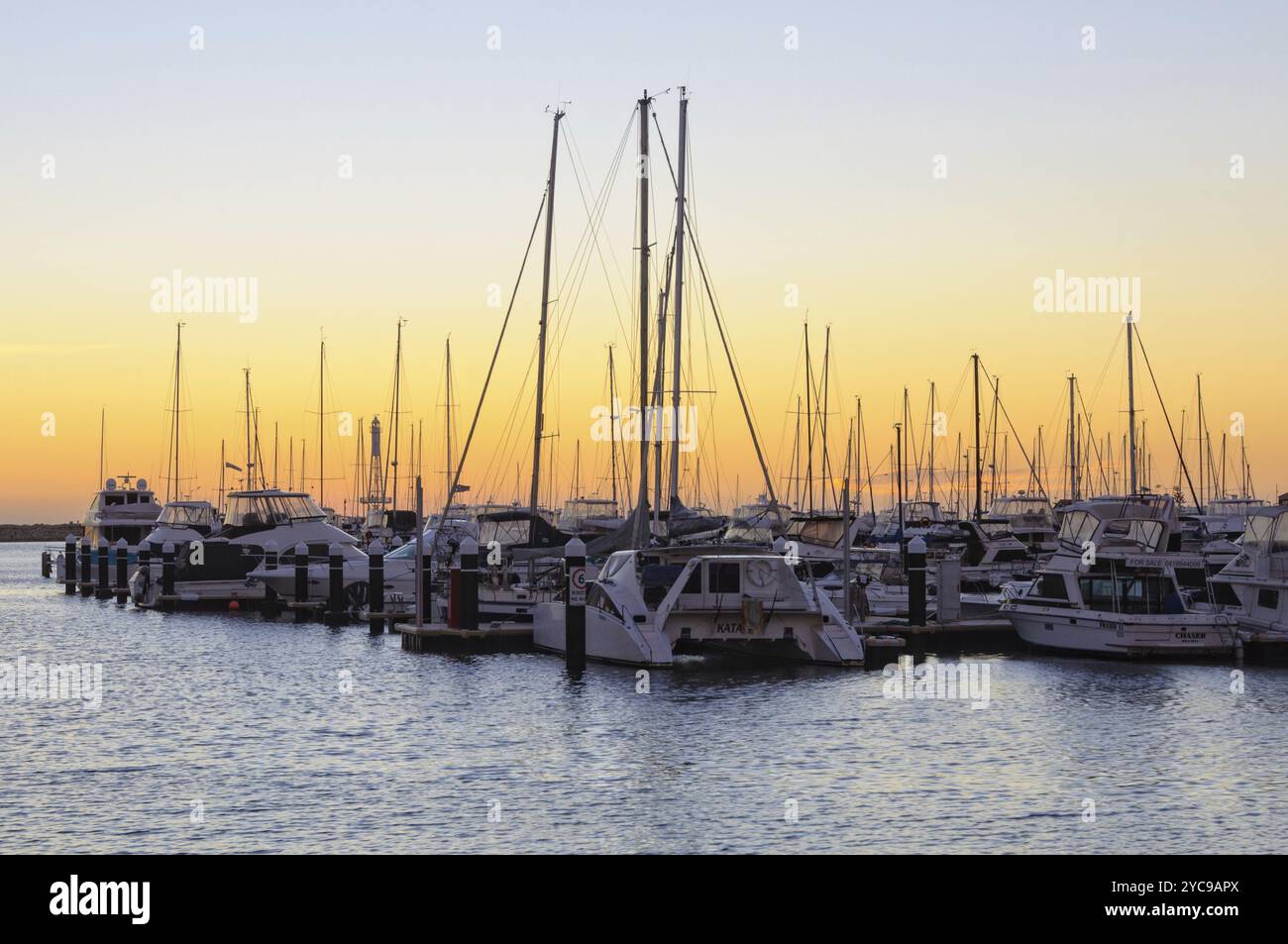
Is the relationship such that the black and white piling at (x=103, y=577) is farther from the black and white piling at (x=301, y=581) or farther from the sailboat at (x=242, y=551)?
the black and white piling at (x=301, y=581)

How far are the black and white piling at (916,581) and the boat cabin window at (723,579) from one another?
7.18m

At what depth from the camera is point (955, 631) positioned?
120 ft

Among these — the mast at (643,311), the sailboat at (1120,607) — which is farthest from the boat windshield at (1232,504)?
the mast at (643,311)

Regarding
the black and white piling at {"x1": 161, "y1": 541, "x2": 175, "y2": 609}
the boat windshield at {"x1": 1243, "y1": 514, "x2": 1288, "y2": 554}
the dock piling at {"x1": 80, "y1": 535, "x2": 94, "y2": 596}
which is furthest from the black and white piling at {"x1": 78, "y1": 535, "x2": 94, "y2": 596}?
the boat windshield at {"x1": 1243, "y1": 514, "x2": 1288, "y2": 554}

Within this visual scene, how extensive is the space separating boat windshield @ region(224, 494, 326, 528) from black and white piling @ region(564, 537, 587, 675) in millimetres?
28008

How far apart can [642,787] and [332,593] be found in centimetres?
2841

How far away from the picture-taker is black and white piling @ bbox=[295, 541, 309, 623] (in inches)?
1939

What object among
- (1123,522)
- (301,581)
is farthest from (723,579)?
(301,581)

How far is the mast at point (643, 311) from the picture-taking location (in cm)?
3362

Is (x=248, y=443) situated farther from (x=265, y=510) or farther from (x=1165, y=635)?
(x=1165, y=635)

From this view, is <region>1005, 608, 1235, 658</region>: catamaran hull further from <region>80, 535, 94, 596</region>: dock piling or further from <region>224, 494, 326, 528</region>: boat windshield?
<region>80, 535, 94, 596</region>: dock piling
